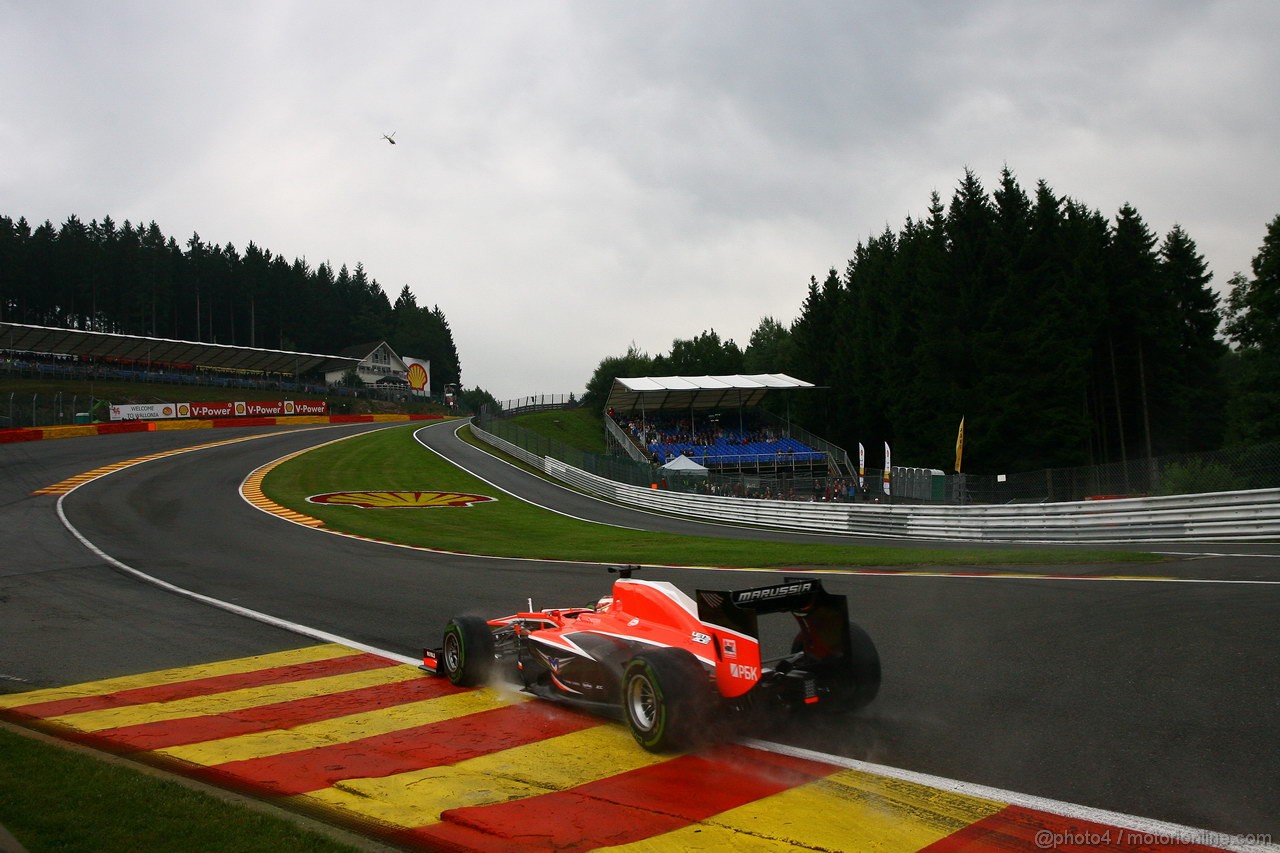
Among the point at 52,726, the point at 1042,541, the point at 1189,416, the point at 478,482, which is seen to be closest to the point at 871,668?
the point at 52,726

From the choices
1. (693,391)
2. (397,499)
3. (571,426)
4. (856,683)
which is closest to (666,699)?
(856,683)

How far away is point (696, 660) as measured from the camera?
5.66 m

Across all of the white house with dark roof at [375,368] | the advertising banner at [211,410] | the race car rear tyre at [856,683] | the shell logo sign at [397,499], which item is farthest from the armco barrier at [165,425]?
the race car rear tyre at [856,683]

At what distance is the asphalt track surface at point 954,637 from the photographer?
16.1ft

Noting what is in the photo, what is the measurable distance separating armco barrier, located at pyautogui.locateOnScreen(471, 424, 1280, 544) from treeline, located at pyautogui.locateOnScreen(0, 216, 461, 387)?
286 feet

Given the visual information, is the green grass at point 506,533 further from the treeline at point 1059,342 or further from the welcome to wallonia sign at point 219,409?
the treeline at point 1059,342

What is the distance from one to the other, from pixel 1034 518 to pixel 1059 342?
79.6ft

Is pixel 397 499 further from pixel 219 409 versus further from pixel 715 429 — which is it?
pixel 219 409

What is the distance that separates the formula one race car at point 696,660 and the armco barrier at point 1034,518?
1645 cm

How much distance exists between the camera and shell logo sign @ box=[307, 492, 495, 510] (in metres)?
31.5

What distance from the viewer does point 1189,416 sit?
160 feet

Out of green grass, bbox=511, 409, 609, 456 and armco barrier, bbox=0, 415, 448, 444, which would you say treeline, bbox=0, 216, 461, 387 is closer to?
armco barrier, bbox=0, 415, 448, 444

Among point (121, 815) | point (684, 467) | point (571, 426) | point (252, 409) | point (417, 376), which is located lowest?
point (121, 815)

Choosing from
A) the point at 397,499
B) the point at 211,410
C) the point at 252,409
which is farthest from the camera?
the point at 252,409
